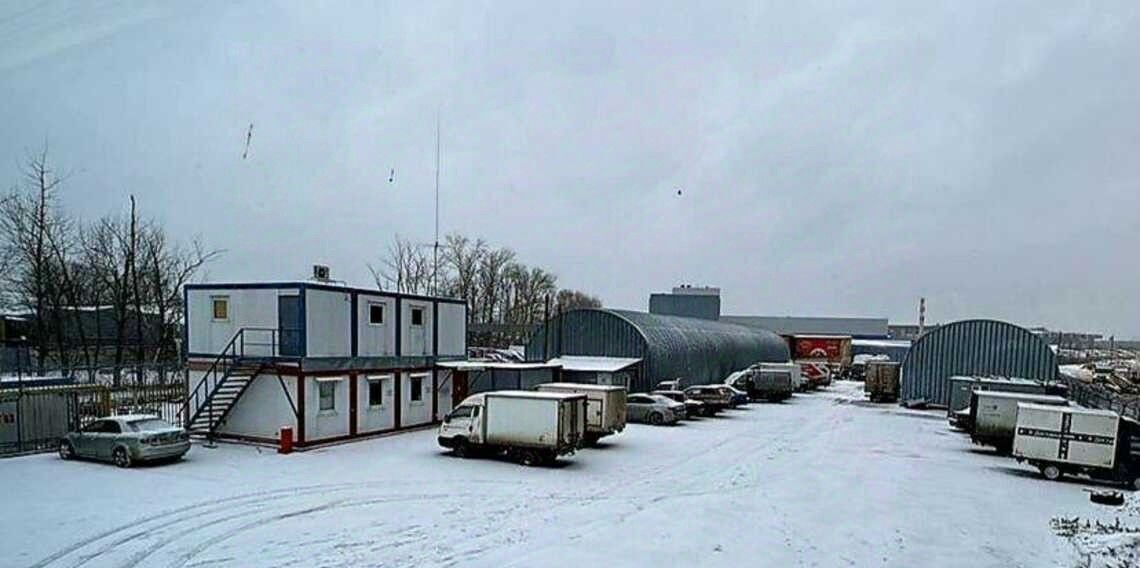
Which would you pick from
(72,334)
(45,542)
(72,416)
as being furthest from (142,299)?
(45,542)

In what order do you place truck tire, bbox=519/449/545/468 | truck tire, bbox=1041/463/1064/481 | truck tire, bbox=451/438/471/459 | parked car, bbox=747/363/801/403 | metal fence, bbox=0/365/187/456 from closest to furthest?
truck tire, bbox=1041/463/1064/481, truck tire, bbox=519/449/545/468, truck tire, bbox=451/438/471/459, metal fence, bbox=0/365/187/456, parked car, bbox=747/363/801/403

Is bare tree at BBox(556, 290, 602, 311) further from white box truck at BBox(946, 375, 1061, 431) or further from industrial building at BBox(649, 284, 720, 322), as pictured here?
white box truck at BBox(946, 375, 1061, 431)

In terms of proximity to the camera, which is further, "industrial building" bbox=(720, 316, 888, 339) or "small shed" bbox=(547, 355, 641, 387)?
"industrial building" bbox=(720, 316, 888, 339)

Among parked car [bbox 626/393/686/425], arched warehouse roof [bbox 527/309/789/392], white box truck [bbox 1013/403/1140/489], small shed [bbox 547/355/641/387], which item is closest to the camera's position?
white box truck [bbox 1013/403/1140/489]

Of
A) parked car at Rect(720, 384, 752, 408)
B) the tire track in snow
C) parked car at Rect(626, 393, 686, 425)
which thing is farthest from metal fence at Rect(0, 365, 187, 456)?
parked car at Rect(720, 384, 752, 408)

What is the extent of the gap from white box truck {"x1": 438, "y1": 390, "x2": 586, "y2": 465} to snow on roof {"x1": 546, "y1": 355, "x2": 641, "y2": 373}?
38.6ft

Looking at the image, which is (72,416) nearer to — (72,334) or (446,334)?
(446,334)

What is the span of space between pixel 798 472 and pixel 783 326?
113816mm

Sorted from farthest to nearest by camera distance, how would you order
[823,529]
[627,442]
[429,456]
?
[627,442] → [429,456] → [823,529]

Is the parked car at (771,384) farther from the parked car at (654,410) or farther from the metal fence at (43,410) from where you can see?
the metal fence at (43,410)

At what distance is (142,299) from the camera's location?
165 feet

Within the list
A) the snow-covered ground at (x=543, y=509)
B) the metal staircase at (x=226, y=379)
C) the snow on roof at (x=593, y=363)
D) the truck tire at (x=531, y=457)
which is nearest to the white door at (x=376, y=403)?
the snow-covered ground at (x=543, y=509)

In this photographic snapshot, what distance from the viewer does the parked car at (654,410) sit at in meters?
29.6

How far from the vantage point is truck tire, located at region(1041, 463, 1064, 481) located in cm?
2011
